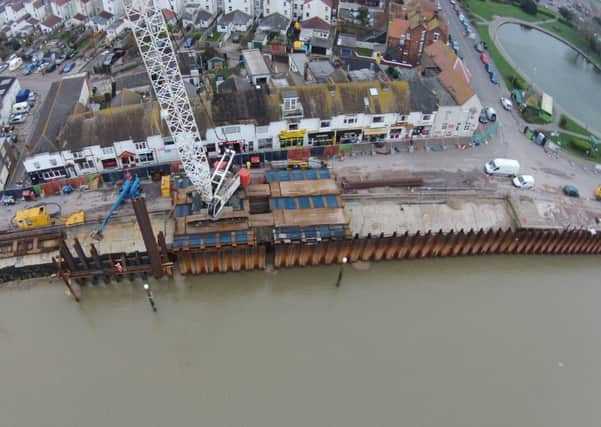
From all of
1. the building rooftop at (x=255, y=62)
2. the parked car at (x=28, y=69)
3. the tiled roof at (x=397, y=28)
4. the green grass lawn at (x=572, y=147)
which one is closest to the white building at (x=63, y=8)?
the parked car at (x=28, y=69)

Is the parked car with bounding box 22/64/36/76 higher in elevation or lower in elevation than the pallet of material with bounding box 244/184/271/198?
lower

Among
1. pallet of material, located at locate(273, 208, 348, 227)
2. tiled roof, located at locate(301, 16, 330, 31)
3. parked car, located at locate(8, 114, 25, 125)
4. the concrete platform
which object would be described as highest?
tiled roof, located at locate(301, 16, 330, 31)

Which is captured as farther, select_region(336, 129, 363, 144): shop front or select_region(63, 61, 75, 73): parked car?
select_region(63, 61, 75, 73): parked car

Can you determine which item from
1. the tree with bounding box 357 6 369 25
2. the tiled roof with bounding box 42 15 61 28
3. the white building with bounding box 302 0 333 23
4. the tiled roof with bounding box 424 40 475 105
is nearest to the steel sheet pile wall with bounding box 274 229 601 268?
the tiled roof with bounding box 424 40 475 105

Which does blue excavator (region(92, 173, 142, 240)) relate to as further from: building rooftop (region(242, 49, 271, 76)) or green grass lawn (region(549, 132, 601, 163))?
green grass lawn (region(549, 132, 601, 163))

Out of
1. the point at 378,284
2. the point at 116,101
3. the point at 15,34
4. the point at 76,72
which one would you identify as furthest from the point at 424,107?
the point at 15,34

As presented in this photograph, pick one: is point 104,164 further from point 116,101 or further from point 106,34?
point 106,34

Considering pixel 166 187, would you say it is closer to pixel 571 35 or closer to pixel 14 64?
pixel 14 64
